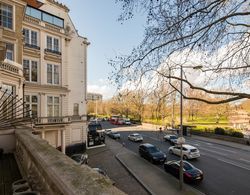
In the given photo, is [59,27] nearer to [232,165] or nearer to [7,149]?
[7,149]

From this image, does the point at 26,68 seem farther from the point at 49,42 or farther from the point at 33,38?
the point at 49,42

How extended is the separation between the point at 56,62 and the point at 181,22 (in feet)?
76.8

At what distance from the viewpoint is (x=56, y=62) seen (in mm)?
26969

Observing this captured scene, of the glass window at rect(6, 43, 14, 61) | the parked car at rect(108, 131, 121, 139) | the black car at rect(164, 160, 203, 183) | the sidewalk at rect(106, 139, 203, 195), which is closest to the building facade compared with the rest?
the glass window at rect(6, 43, 14, 61)

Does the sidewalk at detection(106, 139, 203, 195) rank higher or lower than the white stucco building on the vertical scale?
lower

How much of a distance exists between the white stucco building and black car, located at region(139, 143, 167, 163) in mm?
9566

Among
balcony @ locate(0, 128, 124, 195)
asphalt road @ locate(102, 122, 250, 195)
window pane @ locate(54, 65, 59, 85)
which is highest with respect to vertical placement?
window pane @ locate(54, 65, 59, 85)

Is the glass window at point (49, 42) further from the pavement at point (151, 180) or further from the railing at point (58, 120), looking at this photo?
the pavement at point (151, 180)

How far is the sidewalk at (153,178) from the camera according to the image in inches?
600

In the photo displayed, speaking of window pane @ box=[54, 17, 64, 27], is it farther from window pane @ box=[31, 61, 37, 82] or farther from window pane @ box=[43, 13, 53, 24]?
window pane @ box=[31, 61, 37, 82]

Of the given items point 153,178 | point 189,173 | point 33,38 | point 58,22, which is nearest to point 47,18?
point 58,22

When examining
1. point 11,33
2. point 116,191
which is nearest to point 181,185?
point 116,191

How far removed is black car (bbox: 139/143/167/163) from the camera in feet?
77.2

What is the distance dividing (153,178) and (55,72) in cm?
1733
